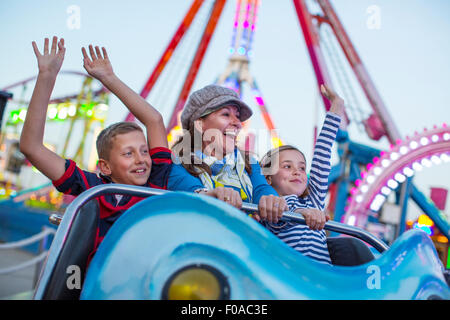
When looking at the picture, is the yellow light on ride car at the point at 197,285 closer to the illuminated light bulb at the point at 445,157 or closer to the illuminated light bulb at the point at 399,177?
the illuminated light bulb at the point at 399,177

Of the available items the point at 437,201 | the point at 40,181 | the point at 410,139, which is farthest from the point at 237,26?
the point at 40,181

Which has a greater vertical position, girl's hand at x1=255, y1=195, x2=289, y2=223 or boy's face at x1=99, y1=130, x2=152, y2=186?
boy's face at x1=99, y1=130, x2=152, y2=186

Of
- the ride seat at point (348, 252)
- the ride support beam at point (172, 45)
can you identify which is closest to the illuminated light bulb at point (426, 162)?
the ride seat at point (348, 252)

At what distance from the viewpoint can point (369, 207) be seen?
447 cm

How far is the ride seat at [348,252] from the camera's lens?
140 centimetres

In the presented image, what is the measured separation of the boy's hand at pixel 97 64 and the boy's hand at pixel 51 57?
0.35 ft

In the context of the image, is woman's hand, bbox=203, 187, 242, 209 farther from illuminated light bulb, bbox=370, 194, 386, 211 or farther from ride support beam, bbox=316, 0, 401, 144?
ride support beam, bbox=316, 0, 401, 144

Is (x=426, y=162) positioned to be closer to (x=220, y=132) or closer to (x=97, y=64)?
(x=220, y=132)

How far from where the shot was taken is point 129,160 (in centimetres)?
151

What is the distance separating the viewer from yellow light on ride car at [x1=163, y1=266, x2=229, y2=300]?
78 centimetres

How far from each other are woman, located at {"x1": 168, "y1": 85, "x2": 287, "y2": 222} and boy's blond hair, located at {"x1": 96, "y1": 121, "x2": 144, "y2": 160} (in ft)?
0.76

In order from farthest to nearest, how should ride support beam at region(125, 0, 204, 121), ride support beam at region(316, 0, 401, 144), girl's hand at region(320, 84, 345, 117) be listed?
ride support beam at region(125, 0, 204, 121) < ride support beam at region(316, 0, 401, 144) < girl's hand at region(320, 84, 345, 117)

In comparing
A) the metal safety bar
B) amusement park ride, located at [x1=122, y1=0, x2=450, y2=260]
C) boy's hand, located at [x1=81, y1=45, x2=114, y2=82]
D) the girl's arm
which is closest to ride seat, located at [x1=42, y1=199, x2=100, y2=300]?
the metal safety bar
